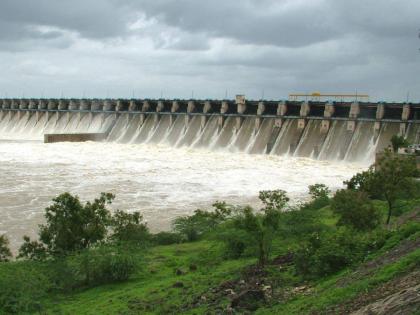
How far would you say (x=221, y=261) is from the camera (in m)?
13.1

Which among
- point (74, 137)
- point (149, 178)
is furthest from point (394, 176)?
point (74, 137)

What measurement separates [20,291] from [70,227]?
8.59ft

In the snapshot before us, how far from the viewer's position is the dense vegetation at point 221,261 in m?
8.98

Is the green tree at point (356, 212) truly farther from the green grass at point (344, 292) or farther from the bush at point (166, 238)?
the bush at point (166, 238)

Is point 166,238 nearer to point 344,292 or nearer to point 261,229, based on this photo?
point 261,229

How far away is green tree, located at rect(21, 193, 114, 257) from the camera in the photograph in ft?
42.5

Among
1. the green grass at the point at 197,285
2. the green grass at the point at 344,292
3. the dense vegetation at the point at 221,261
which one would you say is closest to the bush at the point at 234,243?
the dense vegetation at the point at 221,261

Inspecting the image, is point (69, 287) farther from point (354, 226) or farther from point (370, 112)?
point (370, 112)

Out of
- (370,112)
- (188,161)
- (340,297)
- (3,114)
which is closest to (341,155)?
(370,112)

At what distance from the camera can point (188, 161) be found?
35.9 metres

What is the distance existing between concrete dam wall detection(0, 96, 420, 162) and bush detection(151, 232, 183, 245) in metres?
19.3

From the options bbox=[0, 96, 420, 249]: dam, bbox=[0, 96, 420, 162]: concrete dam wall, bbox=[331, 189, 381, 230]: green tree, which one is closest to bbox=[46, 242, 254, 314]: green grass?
bbox=[331, 189, 381, 230]: green tree

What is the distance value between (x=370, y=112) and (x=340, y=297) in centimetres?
2980

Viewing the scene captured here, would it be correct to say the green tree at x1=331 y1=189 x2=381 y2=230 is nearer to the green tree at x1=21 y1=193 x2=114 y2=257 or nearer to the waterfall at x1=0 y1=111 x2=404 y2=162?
the green tree at x1=21 y1=193 x2=114 y2=257
